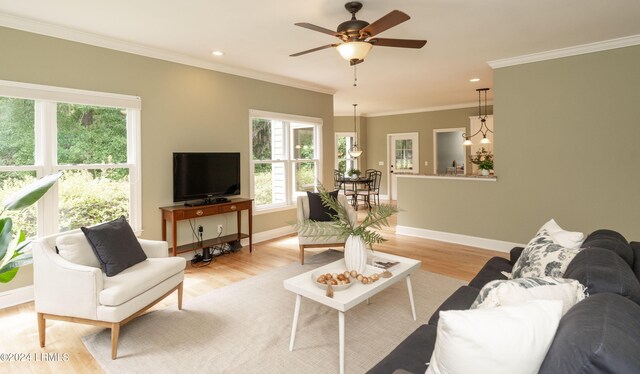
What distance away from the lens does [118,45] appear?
12.7 feet

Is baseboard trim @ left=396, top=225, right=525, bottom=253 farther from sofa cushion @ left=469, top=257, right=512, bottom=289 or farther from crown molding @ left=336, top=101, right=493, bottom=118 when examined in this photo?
crown molding @ left=336, top=101, right=493, bottom=118

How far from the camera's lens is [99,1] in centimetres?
290

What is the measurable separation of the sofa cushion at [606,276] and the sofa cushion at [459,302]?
55 centimetres

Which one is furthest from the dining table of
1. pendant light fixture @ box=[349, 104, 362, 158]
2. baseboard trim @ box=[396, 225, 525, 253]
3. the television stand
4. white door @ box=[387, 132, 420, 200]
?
the television stand

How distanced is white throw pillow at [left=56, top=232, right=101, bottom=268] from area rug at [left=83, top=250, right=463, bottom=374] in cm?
57

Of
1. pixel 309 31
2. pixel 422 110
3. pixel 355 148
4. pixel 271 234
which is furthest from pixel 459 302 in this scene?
pixel 422 110

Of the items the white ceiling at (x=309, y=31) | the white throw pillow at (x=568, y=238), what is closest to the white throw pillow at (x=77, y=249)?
the white ceiling at (x=309, y=31)

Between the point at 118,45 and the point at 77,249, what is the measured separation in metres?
2.43

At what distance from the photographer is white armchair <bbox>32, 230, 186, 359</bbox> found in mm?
2350

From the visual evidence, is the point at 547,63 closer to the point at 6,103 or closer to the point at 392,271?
the point at 392,271

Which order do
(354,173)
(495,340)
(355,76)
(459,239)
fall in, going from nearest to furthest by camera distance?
(495,340) → (459,239) → (355,76) → (354,173)

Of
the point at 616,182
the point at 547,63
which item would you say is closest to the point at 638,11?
the point at 547,63

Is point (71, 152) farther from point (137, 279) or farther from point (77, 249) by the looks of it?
point (137, 279)

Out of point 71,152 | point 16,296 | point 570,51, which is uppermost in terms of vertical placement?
point 570,51
